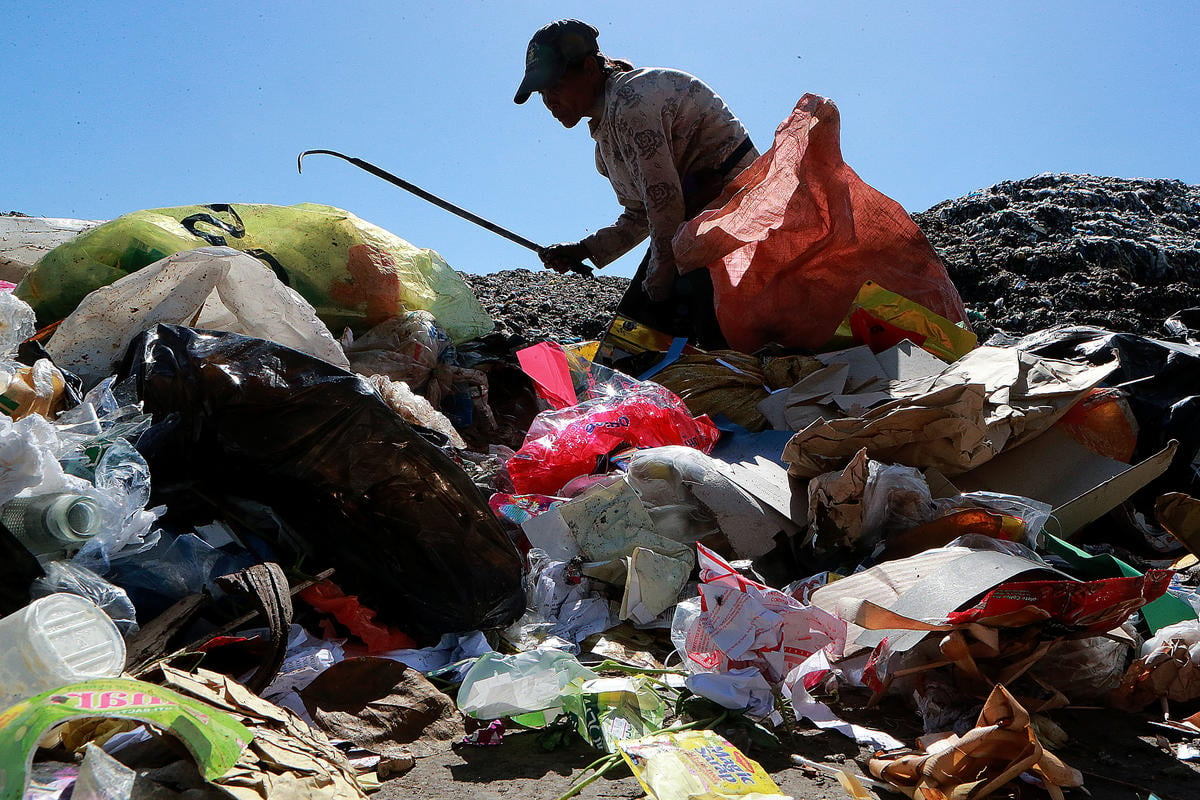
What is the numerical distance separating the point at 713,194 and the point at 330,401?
8.47 feet

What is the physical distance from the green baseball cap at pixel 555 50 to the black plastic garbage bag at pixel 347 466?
2.29 meters

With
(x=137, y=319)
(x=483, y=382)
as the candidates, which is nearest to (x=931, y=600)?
(x=483, y=382)

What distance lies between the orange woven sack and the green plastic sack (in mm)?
1080

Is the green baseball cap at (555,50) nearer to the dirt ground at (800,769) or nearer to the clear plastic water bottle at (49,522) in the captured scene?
the clear plastic water bottle at (49,522)

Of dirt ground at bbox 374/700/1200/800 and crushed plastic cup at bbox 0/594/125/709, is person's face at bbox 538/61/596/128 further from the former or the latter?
crushed plastic cup at bbox 0/594/125/709

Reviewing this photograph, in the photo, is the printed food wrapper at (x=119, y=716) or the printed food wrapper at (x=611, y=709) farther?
the printed food wrapper at (x=611, y=709)

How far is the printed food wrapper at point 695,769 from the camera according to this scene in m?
1.46

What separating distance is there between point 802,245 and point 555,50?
1406 mm

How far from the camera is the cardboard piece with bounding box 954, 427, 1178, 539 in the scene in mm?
2674

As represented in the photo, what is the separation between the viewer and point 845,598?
2.16 metres

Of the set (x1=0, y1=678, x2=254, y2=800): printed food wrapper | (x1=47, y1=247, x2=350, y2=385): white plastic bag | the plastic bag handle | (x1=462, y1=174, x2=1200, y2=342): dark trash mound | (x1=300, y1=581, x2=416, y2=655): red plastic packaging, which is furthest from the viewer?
(x1=462, y1=174, x2=1200, y2=342): dark trash mound

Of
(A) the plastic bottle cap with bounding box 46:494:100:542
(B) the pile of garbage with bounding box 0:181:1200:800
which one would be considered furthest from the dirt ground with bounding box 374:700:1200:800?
(A) the plastic bottle cap with bounding box 46:494:100:542

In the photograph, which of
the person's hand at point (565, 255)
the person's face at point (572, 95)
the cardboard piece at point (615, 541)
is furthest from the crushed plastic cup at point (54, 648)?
the person's hand at point (565, 255)

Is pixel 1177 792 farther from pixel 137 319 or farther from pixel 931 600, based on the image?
pixel 137 319
